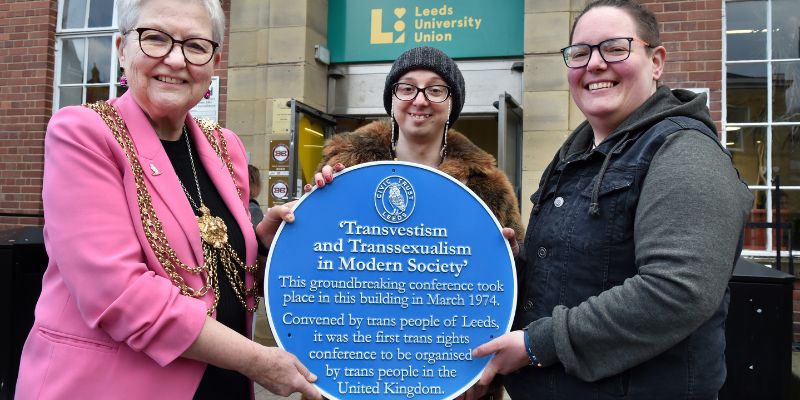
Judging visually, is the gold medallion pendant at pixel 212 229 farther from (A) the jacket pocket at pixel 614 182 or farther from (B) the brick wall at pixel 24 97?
(B) the brick wall at pixel 24 97

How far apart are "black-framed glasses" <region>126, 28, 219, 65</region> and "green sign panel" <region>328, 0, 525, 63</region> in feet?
18.3

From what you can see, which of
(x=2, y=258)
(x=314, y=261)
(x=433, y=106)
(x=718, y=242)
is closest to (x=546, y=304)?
(x=718, y=242)

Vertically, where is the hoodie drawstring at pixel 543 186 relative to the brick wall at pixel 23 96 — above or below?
below

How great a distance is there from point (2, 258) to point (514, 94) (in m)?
5.46

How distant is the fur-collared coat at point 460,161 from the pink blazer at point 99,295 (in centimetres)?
96

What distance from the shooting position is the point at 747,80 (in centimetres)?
623

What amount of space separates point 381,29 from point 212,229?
6.15 meters

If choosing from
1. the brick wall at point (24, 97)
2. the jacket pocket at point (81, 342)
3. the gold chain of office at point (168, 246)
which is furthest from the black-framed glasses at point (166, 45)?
the brick wall at point (24, 97)

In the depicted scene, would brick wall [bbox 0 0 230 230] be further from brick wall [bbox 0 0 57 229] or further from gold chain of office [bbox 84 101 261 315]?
gold chain of office [bbox 84 101 261 315]

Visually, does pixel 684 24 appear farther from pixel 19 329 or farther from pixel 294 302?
pixel 19 329

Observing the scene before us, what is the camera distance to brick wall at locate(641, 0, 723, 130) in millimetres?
6070

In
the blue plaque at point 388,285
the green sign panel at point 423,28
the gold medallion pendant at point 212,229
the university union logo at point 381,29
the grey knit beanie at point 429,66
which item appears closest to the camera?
the gold medallion pendant at point 212,229

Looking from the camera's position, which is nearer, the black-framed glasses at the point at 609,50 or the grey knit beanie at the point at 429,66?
the black-framed glasses at the point at 609,50

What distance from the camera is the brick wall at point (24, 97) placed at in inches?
306
